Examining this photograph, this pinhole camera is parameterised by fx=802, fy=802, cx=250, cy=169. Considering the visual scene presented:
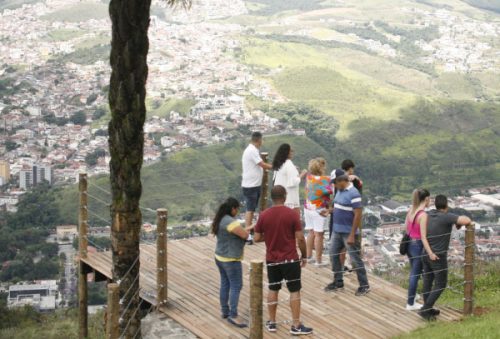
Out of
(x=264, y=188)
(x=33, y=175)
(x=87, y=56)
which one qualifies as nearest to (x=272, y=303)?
(x=264, y=188)

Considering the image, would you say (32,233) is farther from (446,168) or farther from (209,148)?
(446,168)

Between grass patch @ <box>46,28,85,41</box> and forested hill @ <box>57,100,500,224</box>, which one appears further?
grass patch @ <box>46,28,85,41</box>

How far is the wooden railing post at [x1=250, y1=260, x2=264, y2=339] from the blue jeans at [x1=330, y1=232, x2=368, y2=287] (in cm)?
200

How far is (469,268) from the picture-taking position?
8961mm

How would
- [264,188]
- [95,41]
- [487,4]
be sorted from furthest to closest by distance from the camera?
[487,4] < [95,41] < [264,188]

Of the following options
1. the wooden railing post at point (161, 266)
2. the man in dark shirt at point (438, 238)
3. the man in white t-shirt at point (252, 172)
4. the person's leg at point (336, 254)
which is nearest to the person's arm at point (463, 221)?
the man in dark shirt at point (438, 238)

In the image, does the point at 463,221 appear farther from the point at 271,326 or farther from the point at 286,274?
the point at 271,326

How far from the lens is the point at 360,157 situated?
67.1 metres

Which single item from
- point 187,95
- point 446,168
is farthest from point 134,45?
point 187,95

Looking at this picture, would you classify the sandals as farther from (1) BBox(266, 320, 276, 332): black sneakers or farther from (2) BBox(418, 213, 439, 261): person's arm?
(2) BBox(418, 213, 439, 261): person's arm

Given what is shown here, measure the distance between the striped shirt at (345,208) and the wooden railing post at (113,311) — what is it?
3.07m

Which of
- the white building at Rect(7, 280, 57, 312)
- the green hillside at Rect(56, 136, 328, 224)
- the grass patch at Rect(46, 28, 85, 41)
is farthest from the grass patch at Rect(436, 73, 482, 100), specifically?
the white building at Rect(7, 280, 57, 312)

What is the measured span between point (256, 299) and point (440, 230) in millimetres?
2284

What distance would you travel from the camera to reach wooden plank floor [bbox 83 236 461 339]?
8.59 m
